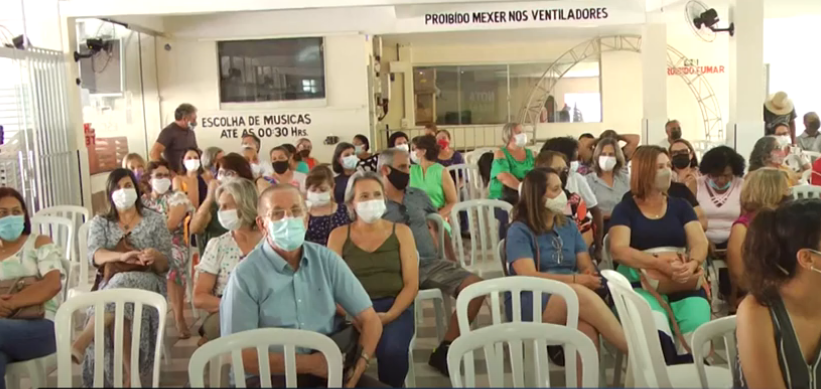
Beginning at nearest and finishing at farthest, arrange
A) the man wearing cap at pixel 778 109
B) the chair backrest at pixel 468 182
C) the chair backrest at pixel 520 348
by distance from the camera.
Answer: the chair backrest at pixel 520 348 < the chair backrest at pixel 468 182 < the man wearing cap at pixel 778 109

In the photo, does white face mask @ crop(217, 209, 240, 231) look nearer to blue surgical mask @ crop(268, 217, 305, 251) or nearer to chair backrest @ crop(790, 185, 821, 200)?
blue surgical mask @ crop(268, 217, 305, 251)

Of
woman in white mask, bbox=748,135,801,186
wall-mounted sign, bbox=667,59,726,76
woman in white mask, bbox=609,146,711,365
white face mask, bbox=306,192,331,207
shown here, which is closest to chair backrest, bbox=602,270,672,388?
woman in white mask, bbox=609,146,711,365

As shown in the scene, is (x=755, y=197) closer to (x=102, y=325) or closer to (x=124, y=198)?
(x=102, y=325)

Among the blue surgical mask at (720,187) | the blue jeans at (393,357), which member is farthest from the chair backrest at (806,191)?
the blue jeans at (393,357)

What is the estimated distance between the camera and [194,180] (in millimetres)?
5621

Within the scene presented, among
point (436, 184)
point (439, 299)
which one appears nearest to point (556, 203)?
point (439, 299)

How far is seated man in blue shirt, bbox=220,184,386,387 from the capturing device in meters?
2.55

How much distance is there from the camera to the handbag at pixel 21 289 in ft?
10.7

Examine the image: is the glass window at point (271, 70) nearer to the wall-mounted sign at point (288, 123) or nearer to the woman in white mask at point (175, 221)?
the wall-mounted sign at point (288, 123)

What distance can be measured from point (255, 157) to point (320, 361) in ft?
14.3

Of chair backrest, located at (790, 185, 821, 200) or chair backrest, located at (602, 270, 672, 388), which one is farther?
chair backrest, located at (790, 185, 821, 200)

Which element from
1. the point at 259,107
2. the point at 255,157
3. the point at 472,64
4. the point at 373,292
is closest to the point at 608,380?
the point at 373,292

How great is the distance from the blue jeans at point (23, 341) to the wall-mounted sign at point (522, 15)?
16.2 ft

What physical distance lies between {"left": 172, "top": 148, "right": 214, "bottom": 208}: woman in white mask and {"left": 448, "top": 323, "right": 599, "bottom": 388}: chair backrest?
12.2 ft
